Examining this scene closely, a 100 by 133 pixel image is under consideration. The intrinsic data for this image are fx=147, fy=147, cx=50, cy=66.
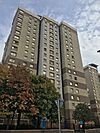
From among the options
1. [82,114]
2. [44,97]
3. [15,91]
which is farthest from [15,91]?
[82,114]

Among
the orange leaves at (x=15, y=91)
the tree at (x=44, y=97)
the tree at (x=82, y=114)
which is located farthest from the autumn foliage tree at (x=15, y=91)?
the tree at (x=82, y=114)

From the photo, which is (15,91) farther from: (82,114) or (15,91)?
(82,114)

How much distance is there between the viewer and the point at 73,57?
54.4 metres

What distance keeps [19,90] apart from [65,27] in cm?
4671

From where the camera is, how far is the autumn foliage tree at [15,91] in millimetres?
21000

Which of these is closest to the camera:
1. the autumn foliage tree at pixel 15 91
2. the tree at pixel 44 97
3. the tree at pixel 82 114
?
the autumn foliage tree at pixel 15 91

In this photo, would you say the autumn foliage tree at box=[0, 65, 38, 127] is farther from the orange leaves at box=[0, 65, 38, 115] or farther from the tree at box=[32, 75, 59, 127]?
the tree at box=[32, 75, 59, 127]

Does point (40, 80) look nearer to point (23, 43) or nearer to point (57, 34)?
point (23, 43)

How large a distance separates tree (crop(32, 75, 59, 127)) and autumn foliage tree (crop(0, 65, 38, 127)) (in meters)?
2.25

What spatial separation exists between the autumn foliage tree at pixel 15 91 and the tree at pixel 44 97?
7.37 feet

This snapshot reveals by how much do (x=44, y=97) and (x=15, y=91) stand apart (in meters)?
6.23

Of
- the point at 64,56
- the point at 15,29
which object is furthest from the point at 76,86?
the point at 15,29

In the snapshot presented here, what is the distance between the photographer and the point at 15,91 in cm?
2191

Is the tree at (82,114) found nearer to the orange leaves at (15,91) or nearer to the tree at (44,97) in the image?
the tree at (44,97)
